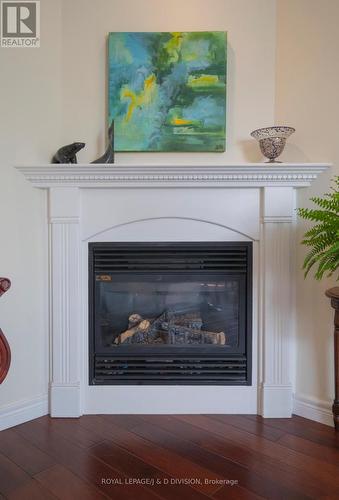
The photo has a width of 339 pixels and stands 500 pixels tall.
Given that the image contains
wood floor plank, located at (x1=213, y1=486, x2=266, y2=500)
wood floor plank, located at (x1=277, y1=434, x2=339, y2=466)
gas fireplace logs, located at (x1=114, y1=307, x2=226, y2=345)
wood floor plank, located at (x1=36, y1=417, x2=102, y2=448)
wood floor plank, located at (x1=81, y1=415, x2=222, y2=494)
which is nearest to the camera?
wood floor plank, located at (x1=213, y1=486, x2=266, y2=500)

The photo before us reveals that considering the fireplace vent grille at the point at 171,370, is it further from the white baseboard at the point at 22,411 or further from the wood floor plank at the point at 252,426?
the white baseboard at the point at 22,411

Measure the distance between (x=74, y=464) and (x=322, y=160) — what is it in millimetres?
1985

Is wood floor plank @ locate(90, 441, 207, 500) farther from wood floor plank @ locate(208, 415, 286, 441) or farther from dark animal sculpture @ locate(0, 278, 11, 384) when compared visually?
dark animal sculpture @ locate(0, 278, 11, 384)

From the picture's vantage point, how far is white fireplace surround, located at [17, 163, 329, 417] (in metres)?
1.72

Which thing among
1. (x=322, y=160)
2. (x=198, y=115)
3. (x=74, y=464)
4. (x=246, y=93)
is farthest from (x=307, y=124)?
(x=74, y=464)

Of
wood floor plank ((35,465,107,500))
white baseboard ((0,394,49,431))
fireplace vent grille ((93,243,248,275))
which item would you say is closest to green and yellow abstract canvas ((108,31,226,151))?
fireplace vent grille ((93,243,248,275))

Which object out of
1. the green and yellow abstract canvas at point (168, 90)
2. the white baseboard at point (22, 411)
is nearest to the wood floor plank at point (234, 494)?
the white baseboard at point (22, 411)

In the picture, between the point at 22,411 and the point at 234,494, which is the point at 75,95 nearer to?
the point at 22,411

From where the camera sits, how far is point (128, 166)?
1.62 m

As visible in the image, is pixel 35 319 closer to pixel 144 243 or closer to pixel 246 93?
pixel 144 243

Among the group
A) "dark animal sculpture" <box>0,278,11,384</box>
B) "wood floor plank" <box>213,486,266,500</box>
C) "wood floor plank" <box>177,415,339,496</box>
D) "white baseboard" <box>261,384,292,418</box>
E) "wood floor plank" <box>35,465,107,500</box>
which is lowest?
"wood floor plank" <box>177,415,339,496</box>

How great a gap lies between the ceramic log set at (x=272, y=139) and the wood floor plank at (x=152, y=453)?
5.19 feet

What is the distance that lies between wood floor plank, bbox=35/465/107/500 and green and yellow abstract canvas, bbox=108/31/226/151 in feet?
5.47

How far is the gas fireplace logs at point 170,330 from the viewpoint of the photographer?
74.3 inches
